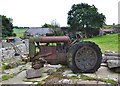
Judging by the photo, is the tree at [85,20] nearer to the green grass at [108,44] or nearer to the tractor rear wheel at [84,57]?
the green grass at [108,44]

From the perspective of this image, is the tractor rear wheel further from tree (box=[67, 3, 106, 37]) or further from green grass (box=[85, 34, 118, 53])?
tree (box=[67, 3, 106, 37])

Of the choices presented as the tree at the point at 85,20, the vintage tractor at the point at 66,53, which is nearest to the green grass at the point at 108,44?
the vintage tractor at the point at 66,53

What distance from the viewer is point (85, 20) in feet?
164

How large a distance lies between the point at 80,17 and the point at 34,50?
43.9 meters

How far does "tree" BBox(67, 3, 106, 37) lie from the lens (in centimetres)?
5028

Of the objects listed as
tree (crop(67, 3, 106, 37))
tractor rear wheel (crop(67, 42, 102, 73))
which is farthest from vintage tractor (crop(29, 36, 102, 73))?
tree (crop(67, 3, 106, 37))

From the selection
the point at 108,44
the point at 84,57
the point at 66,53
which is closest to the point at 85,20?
the point at 108,44

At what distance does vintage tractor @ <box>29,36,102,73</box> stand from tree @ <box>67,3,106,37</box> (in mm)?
42394

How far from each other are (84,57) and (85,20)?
4345 centimetres

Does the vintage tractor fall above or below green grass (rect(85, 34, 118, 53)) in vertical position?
above

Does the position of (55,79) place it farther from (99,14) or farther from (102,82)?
(99,14)

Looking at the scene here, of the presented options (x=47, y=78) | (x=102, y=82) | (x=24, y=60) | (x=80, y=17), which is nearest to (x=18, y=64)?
(x=24, y=60)

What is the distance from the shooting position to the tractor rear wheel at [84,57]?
22.5ft

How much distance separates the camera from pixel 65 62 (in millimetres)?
7324
